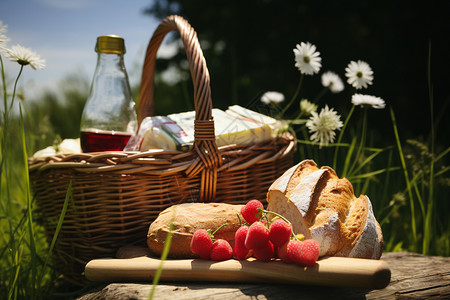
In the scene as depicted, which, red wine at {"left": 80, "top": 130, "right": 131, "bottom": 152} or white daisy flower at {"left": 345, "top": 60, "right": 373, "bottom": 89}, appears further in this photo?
white daisy flower at {"left": 345, "top": 60, "right": 373, "bottom": 89}

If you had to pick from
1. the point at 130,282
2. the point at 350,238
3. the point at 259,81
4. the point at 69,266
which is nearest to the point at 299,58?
the point at 350,238

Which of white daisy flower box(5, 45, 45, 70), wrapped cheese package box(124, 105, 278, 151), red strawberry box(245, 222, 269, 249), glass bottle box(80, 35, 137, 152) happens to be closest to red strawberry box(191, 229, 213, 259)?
red strawberry box(245, 222, 269, 249)

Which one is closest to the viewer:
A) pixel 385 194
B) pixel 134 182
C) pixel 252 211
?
pixel 252 211

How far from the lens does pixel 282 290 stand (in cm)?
112

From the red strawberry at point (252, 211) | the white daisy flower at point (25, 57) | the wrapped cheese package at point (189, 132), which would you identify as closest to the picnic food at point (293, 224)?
the red strawberry at point (252, 211)

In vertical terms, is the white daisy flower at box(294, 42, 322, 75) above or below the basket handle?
above

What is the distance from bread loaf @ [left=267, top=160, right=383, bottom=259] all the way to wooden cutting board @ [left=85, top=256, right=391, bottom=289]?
0.08 m

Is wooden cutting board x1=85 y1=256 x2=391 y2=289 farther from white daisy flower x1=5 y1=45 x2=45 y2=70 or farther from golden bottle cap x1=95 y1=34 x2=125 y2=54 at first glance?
golden bottle cap x1=95 y1=34 x2=125 y2=54

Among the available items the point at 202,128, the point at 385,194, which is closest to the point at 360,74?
the point at 385,194

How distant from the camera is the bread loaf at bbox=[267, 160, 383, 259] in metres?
1.13

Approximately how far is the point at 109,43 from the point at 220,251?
3.53 feet

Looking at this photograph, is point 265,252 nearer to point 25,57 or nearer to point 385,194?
point 25,57

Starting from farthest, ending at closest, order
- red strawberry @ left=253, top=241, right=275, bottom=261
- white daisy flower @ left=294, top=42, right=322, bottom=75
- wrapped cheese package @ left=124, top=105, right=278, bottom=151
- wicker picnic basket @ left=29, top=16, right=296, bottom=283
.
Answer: white daisy flower @ left=294, top=42, right=322, bottom=75 < wrapped cheese package @ left=124, top=105, right=278, bottom=151 < wicker picnic basket @ left=29, top=16, right=296, bottom=283 < red strawberry @ left=253, top=241, right=275, bottom=261

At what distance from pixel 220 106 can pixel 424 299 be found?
94.4 inches
